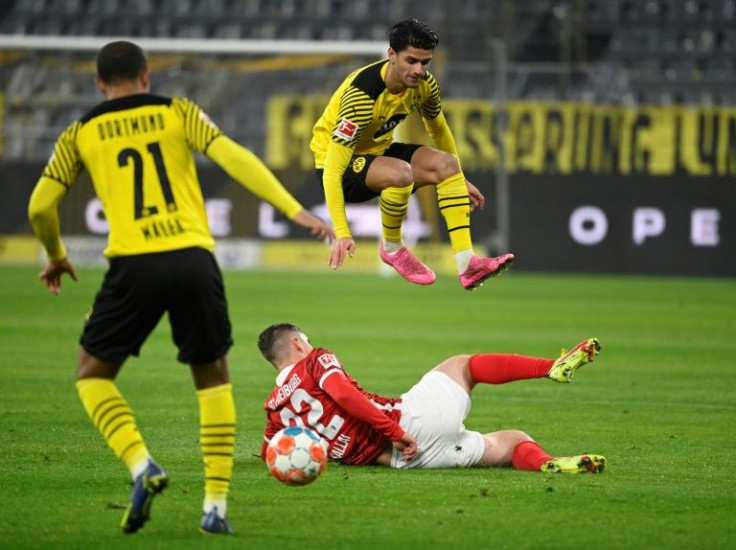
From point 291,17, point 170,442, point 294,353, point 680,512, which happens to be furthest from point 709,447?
point 291,17

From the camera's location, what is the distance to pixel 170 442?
327 inches

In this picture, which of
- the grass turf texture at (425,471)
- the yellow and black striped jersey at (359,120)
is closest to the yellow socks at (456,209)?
the yellow and black striped jersey at (359,120)

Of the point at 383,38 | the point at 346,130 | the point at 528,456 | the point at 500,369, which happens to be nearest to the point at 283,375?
the point at 500,369

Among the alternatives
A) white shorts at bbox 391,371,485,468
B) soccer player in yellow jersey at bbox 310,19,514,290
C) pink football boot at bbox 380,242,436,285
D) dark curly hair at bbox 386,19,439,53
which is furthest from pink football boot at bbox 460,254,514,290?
dark curly hair at bbox 386,19,439,53

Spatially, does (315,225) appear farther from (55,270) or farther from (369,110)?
(369,110)

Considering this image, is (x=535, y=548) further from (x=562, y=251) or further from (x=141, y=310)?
(x=562, y=251)

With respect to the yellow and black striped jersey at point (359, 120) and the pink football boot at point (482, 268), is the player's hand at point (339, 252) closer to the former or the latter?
the yellow and black striped jersey at point (359, 120)

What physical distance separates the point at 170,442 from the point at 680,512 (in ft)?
11.5

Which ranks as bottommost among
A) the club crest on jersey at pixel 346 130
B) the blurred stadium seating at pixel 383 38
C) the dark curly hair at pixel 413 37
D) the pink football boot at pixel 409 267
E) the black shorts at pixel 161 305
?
the pink football boot at pixel 409 267

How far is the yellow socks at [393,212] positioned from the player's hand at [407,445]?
2.20 meters

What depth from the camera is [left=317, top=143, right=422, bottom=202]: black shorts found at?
8.76 m

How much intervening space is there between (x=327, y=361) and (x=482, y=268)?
186cm

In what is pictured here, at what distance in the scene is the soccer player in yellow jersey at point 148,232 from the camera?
17.9ft

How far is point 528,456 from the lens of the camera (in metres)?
7.27
